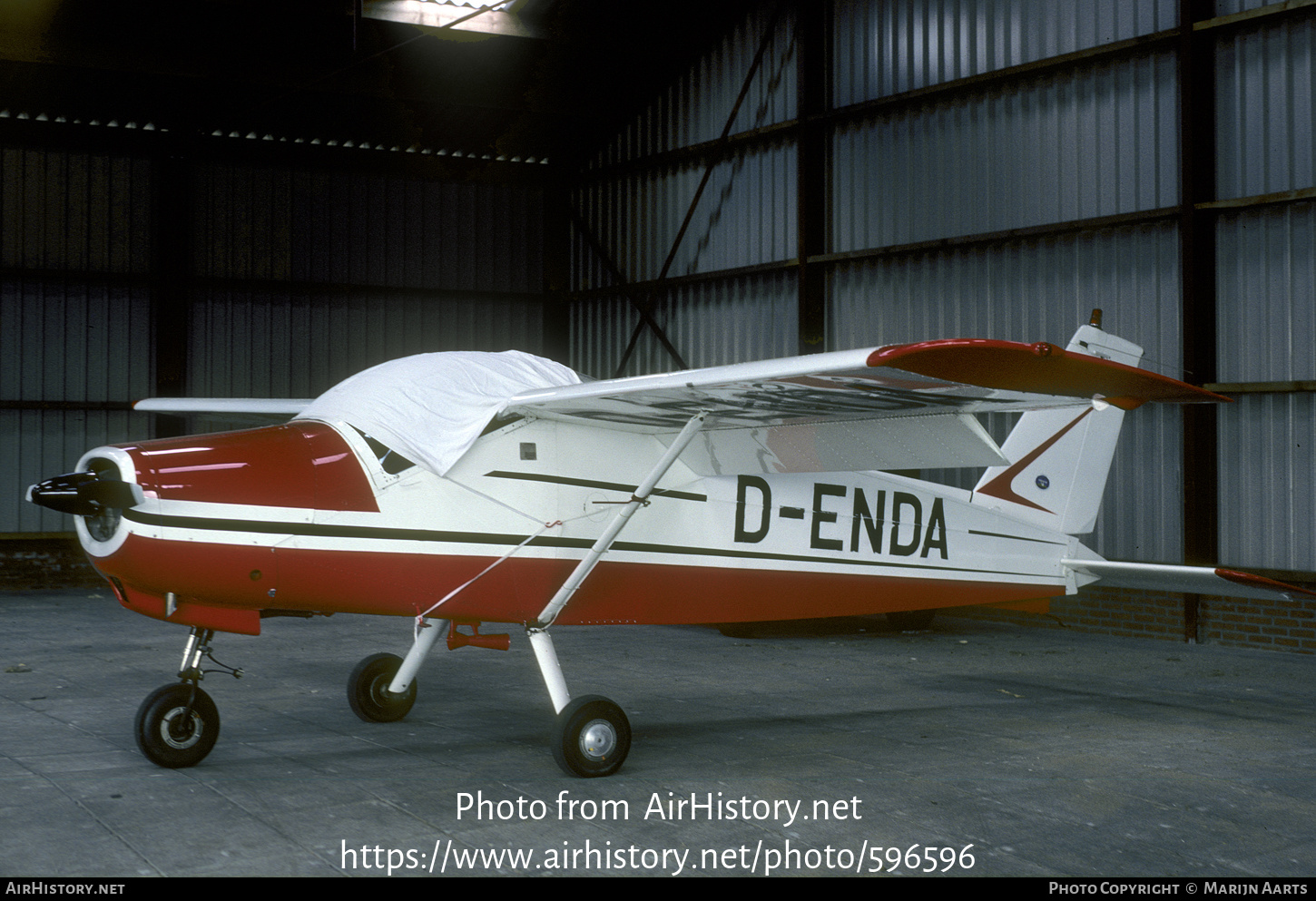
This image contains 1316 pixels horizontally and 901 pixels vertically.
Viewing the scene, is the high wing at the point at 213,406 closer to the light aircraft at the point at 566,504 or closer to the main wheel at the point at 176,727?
the light aircraft at the point at 566,504

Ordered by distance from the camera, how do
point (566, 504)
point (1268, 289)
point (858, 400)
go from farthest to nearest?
point (1268, 289)
point (566, 504)
point (858, 400)

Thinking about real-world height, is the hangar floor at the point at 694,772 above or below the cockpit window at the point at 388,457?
below

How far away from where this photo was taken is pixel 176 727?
552 centimetres

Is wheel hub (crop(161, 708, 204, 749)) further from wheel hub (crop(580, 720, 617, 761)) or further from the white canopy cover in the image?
wheel hub (crop(580, 720, 617, 761))

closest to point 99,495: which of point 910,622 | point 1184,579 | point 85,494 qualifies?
point 85,494

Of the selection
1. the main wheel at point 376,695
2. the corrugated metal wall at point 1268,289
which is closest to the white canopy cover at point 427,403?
the main wheel at point 376,695

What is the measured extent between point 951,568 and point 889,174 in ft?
26.0

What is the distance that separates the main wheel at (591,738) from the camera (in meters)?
5.38

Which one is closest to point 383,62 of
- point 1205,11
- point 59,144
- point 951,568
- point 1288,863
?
point 59,144

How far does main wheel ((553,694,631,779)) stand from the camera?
5379 millimetres

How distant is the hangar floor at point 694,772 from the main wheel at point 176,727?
0.10 meters

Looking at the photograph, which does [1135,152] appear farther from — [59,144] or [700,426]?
[59,144]

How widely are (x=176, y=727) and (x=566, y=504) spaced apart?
2119 millimetres

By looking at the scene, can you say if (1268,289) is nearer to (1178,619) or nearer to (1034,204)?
(1034,204)
